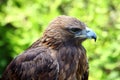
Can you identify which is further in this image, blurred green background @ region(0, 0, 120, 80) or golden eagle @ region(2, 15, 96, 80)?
blurred green background @ region(0, 0, 120, 80)

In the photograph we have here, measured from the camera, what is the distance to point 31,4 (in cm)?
888

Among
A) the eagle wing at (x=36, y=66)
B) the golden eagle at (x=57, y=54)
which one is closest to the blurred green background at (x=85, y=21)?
the golden eagle at (x=57, y=54)

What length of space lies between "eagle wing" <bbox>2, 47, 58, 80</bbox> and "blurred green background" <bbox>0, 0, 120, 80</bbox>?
6.11 ft

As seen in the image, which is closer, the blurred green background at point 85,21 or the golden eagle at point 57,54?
the golden eagle at point 57,54

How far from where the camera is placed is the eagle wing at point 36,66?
6.51 meters

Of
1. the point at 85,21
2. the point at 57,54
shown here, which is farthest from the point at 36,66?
the point at 85,21

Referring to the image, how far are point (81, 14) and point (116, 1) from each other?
0.45m

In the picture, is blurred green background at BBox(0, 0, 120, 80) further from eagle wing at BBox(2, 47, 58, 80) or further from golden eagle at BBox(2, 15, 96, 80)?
eagle wing at BBox(2, 47, 58, 80)

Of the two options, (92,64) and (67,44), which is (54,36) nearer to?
(67,44)

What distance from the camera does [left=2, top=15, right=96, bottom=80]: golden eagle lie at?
A: 651cm

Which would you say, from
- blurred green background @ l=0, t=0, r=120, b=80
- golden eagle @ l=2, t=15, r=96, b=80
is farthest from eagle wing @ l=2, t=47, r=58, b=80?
blurred green background @ l=0, t=0, r=120, b=80

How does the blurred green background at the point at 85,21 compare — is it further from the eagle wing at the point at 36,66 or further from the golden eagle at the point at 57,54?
the eagle wing at the point at 36,66

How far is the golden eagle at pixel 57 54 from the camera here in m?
6.51

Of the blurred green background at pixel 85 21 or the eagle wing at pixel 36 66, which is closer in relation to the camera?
the eagle wing at pixel 36 66
